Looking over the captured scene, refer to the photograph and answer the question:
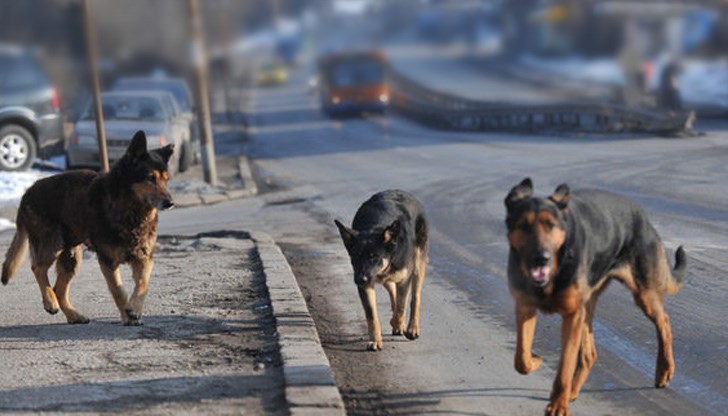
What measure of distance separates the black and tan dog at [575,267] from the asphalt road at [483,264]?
0.36 m

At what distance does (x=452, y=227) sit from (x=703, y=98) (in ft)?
110

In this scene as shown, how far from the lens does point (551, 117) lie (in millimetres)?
35938

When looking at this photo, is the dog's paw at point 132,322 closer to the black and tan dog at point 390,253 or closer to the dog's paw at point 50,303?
the dog's paw at point 50,303

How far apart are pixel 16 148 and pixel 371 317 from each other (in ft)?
52.4

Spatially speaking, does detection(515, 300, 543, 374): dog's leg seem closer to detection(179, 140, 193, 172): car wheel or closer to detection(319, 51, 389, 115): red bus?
detection(179, 140, 193, 172): car wheel

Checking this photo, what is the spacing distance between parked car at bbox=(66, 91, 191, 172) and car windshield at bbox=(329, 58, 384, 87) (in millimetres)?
22944

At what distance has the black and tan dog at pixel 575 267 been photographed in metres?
6.52

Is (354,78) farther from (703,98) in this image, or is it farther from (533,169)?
(533,169)

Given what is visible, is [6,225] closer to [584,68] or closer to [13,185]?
[13,185]

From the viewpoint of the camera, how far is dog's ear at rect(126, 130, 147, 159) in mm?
9227

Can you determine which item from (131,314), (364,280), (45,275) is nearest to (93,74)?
(45,275)

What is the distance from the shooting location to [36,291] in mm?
11414

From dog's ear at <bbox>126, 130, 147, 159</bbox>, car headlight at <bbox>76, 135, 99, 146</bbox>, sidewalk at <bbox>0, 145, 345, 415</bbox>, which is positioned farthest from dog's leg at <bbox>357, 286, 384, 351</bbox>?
car headlight at <bbox>76, 135, 99, 146</bbox>

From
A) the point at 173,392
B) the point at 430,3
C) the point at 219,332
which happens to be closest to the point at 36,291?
the point at 219,332
